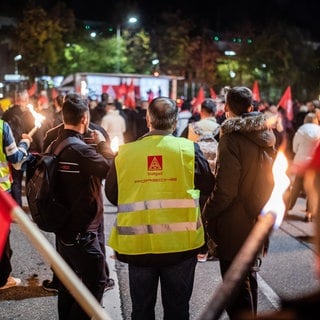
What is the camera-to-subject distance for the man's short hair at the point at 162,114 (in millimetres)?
3363

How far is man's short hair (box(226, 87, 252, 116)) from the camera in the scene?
397 centimetres

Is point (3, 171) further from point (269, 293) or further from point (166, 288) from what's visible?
point (269, 293)

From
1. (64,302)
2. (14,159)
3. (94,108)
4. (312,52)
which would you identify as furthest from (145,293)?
(312,52)

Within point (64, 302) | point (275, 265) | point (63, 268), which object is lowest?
point (275, 265)

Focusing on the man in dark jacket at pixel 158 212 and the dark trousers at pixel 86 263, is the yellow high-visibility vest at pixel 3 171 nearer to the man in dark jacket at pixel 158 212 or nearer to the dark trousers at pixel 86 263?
the dark trousers at pixel 86 263

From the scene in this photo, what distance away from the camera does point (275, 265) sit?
6.18 meters

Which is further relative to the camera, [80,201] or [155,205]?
[80,201]

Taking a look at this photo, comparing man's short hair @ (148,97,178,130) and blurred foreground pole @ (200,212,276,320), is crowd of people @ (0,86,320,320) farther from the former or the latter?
blurred foreground pole @ (200,212,276,320)

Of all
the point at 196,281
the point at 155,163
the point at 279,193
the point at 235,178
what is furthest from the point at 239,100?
the point at 196,281

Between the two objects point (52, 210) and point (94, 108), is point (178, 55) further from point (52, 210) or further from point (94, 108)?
point (52, 210)

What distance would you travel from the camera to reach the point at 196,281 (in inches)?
222

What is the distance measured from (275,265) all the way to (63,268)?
4.82 meters

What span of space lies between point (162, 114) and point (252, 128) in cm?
76

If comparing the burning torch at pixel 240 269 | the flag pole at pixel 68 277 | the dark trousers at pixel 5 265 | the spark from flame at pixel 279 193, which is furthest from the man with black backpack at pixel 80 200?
the burning torch at pixel 240 269
